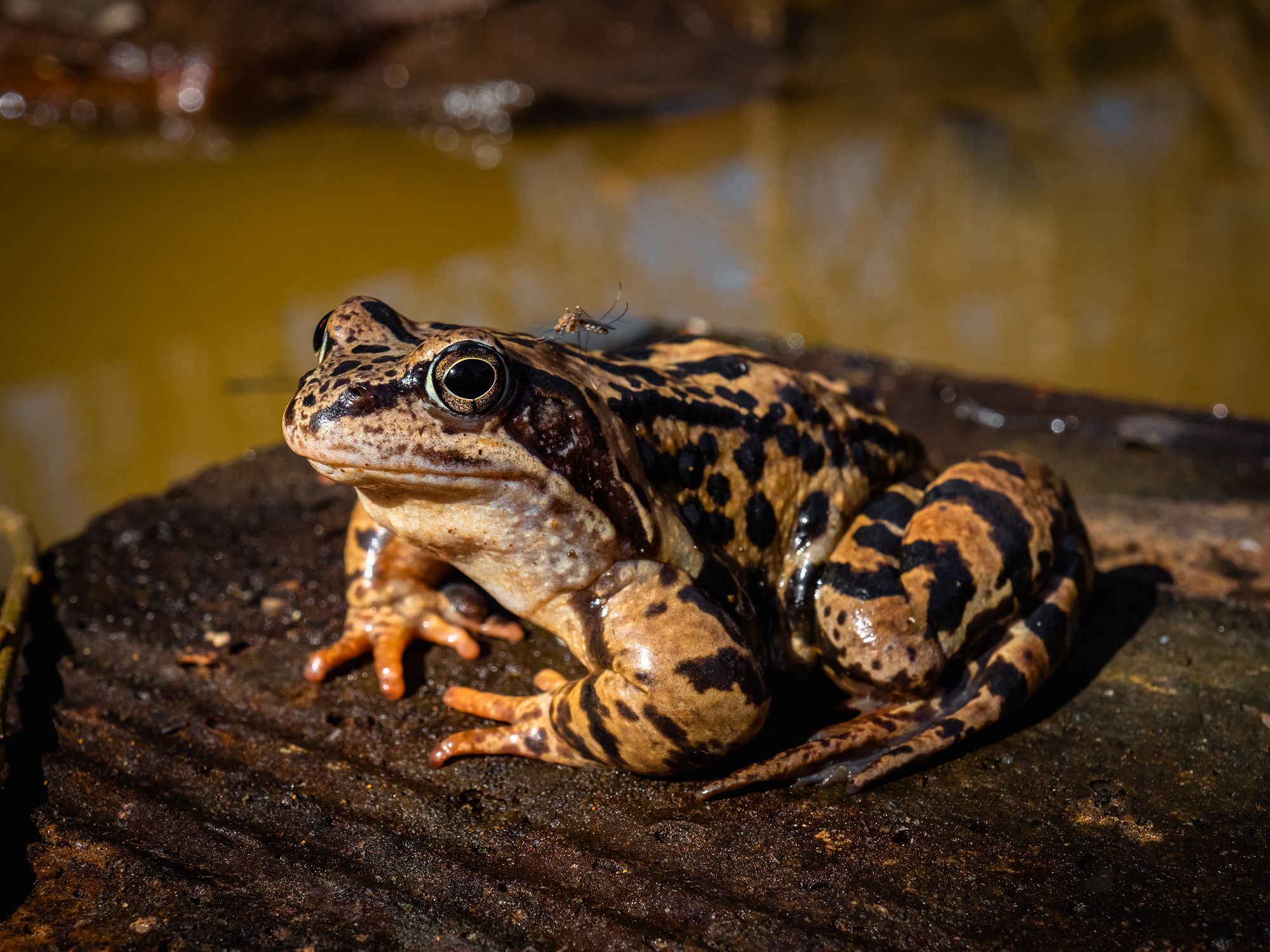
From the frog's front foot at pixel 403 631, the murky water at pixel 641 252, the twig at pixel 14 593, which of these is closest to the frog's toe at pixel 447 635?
the frog's front foot at pixel 403 631

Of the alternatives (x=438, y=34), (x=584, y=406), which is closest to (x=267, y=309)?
(x=438, y=34)

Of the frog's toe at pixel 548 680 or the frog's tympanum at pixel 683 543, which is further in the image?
the frog's toe at pixel 548 680

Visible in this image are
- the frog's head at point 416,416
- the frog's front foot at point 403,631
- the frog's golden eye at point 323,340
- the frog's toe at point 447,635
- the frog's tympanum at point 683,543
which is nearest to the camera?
the frog's head at point 416,416

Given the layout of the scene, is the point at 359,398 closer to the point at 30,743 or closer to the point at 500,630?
the point at 500,630

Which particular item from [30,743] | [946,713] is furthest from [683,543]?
[30,743]

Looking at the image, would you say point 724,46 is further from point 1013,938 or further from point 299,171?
point 1013,938

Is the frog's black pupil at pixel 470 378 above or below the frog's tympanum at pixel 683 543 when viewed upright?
above

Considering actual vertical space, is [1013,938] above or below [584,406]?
below

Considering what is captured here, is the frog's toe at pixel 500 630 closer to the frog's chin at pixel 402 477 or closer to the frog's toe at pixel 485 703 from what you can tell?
the frog's toe at pixel 485 703
